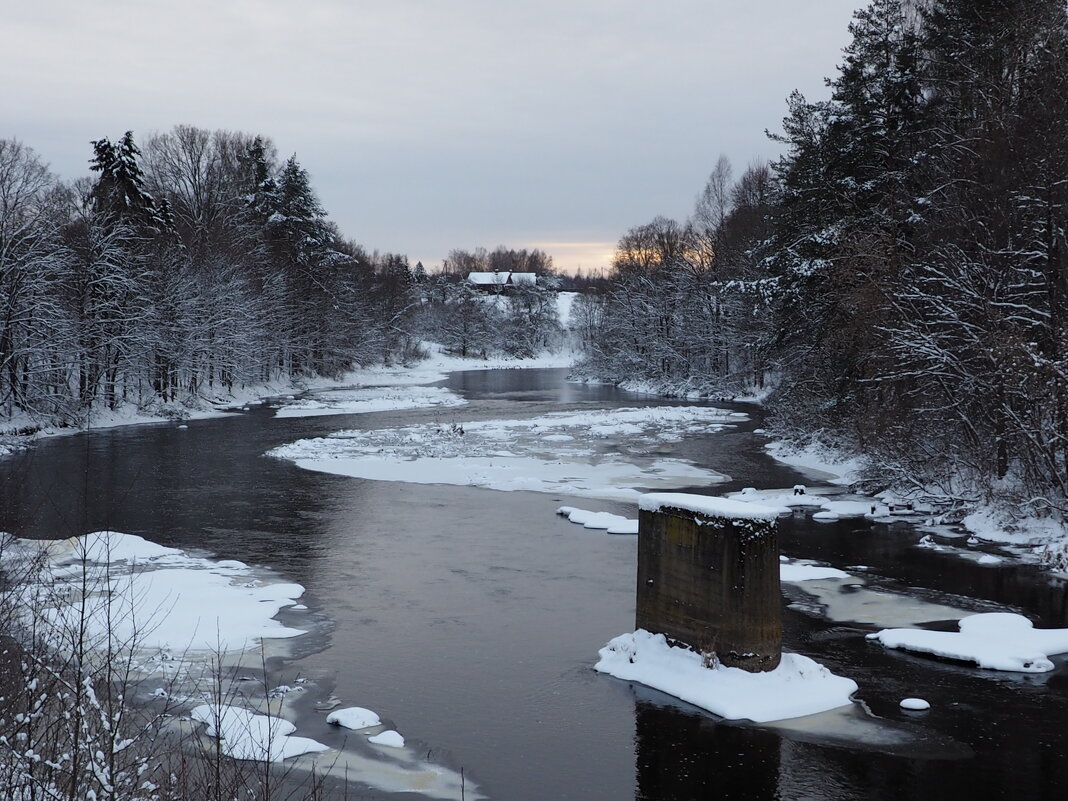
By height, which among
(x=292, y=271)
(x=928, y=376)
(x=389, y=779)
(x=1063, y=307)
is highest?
(x=292, y=271)

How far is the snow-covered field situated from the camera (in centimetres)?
2453

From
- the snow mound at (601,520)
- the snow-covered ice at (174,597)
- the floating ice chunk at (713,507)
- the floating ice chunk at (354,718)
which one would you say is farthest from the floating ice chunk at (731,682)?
the snow mound at (601,520)

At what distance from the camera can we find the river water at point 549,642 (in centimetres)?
814

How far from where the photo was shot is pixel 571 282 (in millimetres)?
191375

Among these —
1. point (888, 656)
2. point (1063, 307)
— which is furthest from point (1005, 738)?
point (1063, 307)

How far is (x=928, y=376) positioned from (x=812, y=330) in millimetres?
10507

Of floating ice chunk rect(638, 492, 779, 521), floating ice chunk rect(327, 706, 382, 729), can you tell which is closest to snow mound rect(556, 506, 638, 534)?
floating ice chunk rect(638, 492, 779, 521)

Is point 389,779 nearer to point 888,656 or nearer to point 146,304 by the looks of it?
point 888,656

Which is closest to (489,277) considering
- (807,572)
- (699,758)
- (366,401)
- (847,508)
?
(366,401)

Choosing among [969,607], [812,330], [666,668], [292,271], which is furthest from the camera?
[292,271]

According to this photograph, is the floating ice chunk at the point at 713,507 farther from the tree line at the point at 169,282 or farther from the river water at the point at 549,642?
the tree line at the point at 169,282

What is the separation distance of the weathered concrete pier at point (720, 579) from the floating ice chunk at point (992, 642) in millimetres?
2424

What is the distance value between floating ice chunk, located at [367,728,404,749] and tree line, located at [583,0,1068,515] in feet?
41.3

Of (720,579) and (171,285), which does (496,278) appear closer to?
(171,285)
